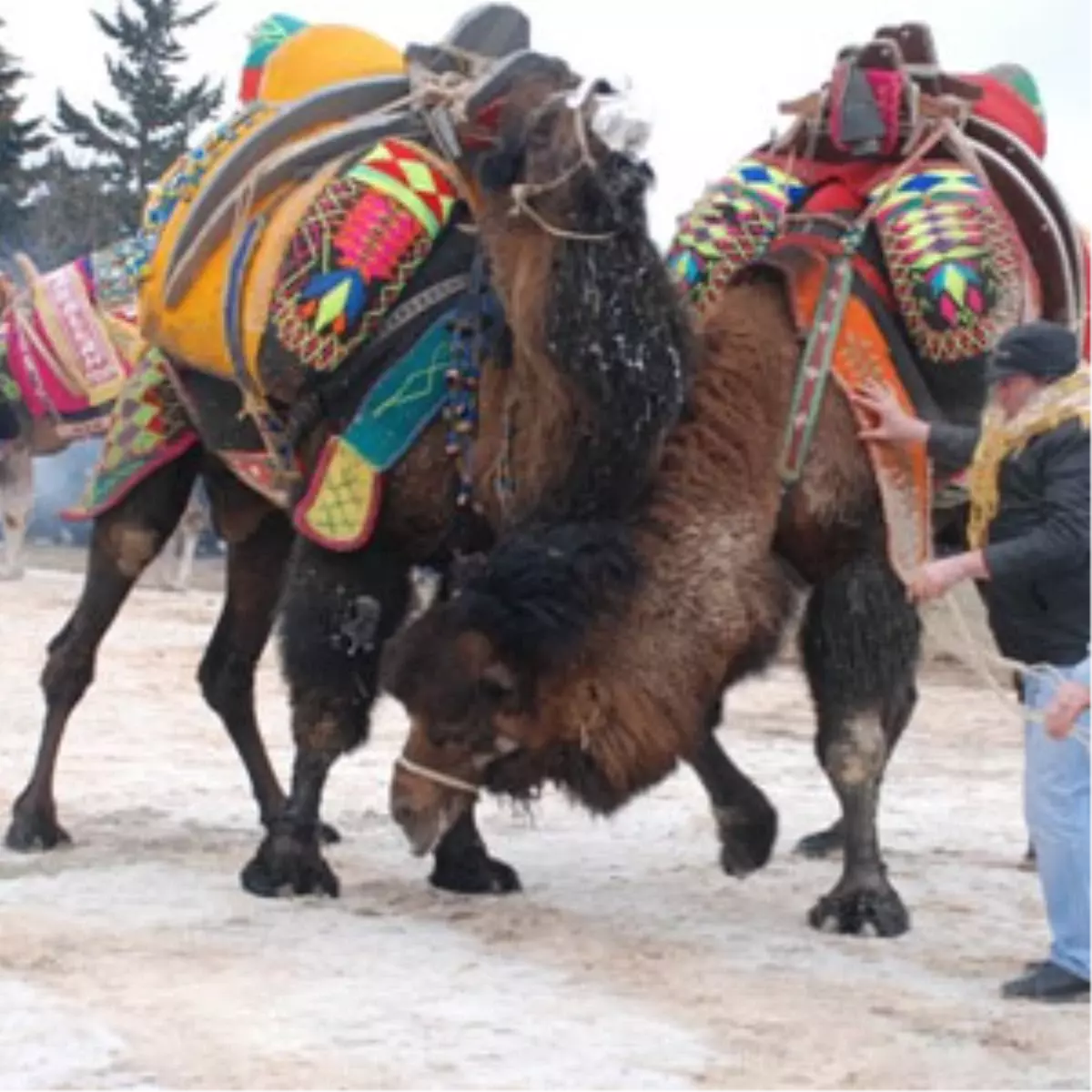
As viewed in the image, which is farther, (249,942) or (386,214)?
(386,214)

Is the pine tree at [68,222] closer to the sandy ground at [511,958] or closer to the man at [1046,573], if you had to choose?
the sandy ground at [511,958]

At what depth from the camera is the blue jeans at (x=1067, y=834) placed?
490cm

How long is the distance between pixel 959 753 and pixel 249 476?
5.10 m

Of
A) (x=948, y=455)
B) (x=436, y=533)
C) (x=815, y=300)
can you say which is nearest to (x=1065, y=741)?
(x=948, y=455)

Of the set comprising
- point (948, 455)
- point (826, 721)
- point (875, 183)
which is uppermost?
point (875, 183)

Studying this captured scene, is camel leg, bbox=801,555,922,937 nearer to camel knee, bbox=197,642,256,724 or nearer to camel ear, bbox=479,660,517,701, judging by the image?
camel ear, bbox=479,660,517,701

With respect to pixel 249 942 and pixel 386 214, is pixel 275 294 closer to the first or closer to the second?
pixel 386 214

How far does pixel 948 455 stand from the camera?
18.0 ft

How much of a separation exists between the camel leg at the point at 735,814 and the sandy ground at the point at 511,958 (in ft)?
0.51

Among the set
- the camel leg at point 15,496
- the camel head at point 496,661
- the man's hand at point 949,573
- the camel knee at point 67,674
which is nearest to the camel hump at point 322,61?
the camel knee at point 67,674

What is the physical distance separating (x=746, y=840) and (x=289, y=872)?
1.35 metres

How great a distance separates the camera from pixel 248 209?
6.55 meters

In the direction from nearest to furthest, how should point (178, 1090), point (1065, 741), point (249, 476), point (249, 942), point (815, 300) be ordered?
1. point (178, 1090)
2. point (1065, 741)
3. point (249, 942)
4. point (815, 300)
5. point (249, 476)

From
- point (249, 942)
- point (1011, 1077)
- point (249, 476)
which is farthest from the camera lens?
point (249, 476)
